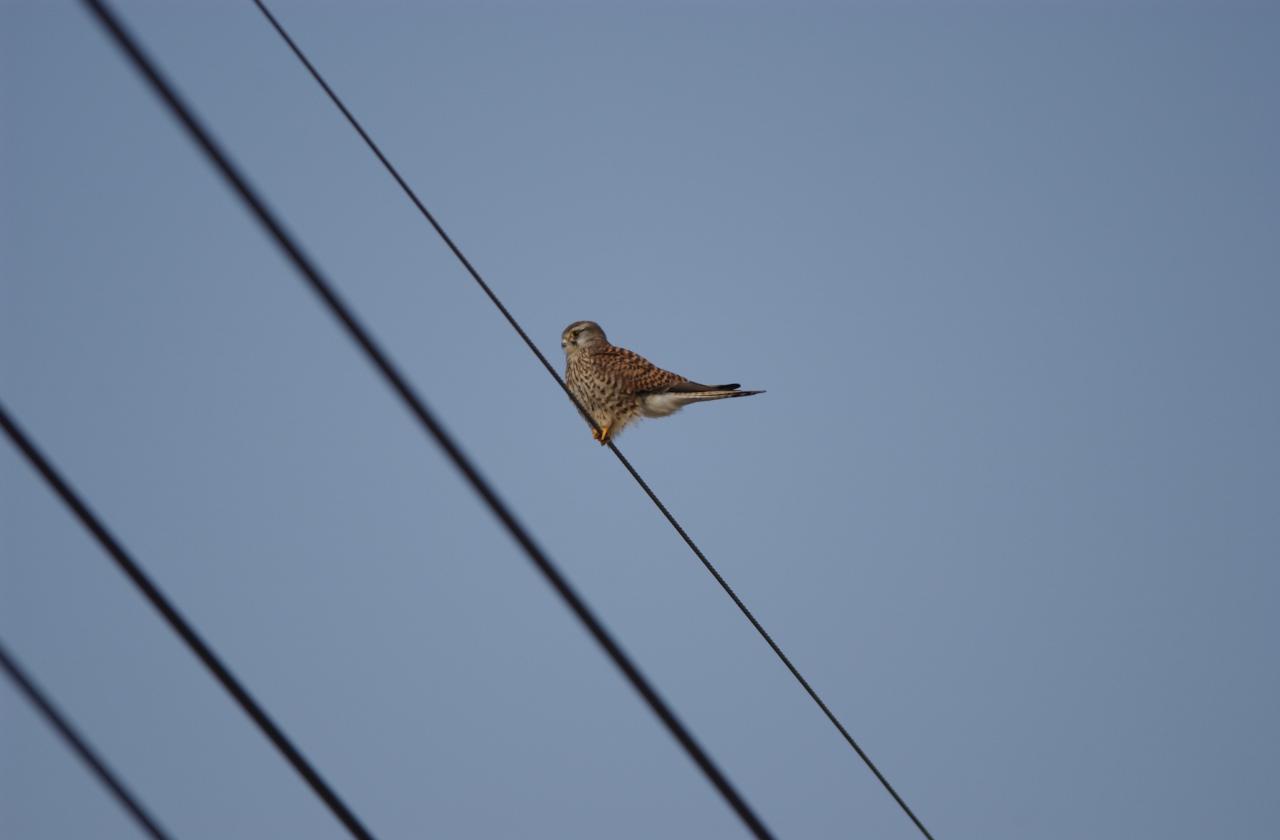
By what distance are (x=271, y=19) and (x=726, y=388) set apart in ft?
16.2

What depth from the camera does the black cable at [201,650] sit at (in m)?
2.28

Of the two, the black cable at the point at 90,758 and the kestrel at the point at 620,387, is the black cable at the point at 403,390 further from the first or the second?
the kestrel at the point at 620,387

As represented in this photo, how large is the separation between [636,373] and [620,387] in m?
0.15

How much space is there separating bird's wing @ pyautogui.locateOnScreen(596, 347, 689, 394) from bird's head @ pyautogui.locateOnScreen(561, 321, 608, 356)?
0.41m

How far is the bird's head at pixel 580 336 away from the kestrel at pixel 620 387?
0.04 meters

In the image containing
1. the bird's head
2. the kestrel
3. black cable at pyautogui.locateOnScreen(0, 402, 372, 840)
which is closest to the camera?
black cable at pyautogui.locateOnScreen(0, 402, 372, 840)

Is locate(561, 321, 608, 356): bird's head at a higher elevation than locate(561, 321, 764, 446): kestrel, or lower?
higher

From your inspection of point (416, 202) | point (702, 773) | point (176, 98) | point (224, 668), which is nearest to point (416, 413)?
point (176, 98)

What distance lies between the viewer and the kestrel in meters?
8.21

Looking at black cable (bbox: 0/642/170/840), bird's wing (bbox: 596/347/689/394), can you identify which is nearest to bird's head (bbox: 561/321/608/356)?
bird's wing (bbox: 596/347/689/394)

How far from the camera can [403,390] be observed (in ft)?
5.86

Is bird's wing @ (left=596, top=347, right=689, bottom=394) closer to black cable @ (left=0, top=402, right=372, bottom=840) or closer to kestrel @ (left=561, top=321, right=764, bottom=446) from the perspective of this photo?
kestrel @ (left=561, top=321, right=764, bottom=446)

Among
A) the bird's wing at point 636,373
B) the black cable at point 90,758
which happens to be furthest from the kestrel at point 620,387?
the black cable at point 90,758

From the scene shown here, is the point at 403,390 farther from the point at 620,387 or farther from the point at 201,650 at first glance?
the point at 620,387
